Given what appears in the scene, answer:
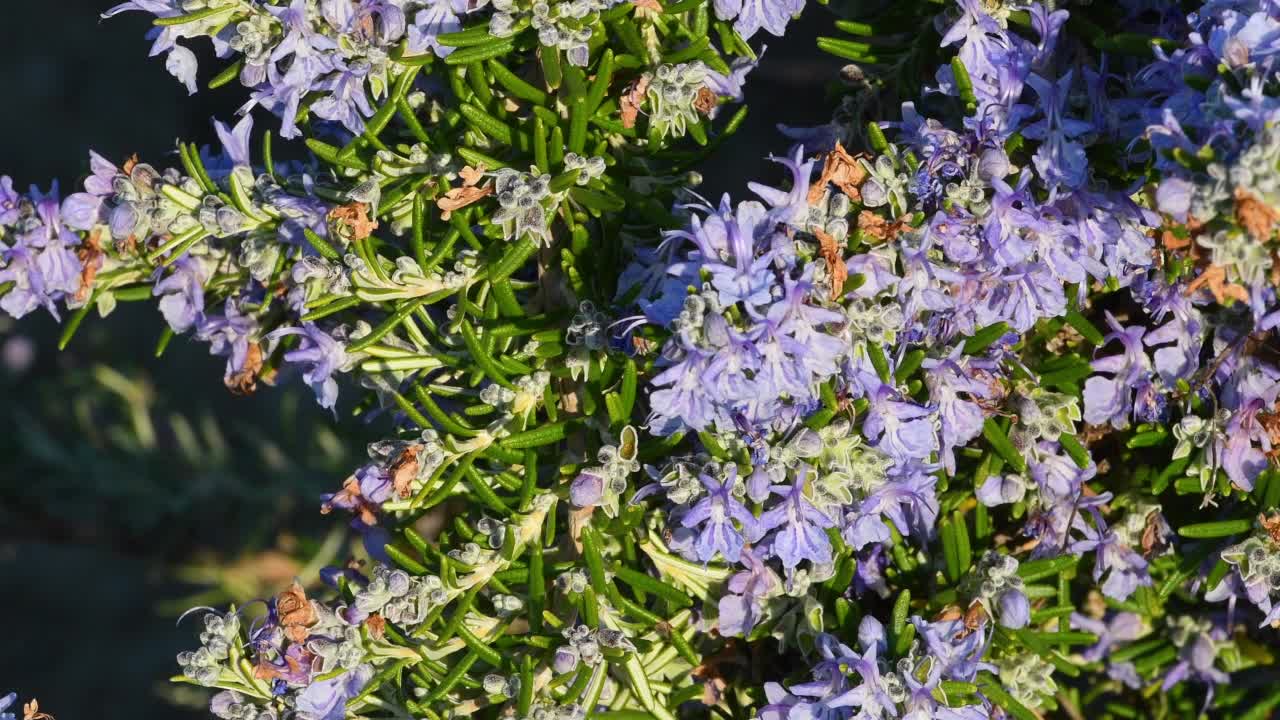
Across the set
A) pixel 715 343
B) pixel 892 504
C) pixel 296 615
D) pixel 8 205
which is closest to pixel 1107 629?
pixel 892 504

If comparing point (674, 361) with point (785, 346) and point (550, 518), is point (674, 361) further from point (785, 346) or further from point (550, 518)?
point (550, 518)

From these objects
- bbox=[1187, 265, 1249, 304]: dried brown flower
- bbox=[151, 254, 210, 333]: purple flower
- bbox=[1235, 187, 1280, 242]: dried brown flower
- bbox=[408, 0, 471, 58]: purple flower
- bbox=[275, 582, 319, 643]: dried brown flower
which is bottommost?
bbox=[275, 582, 319, 643]: dried brown flower

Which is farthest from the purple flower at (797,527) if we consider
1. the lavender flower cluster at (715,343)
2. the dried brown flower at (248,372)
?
the dried brown flower at (248,372)

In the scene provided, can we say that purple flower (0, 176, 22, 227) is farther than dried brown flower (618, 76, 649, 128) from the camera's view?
Yes

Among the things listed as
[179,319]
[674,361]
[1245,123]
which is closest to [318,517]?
[179,319]

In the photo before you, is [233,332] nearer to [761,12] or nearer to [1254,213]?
[761,12]

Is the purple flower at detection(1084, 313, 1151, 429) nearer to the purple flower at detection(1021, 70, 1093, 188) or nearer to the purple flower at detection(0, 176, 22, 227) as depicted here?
the purple flower at detection(1021, 70, 1093, 188)

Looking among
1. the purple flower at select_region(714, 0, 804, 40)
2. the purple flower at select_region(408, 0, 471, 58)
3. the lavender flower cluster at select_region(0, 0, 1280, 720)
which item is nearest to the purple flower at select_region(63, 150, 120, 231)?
the lavender flower cluster at select_region(0, 0, 1280, 720)
